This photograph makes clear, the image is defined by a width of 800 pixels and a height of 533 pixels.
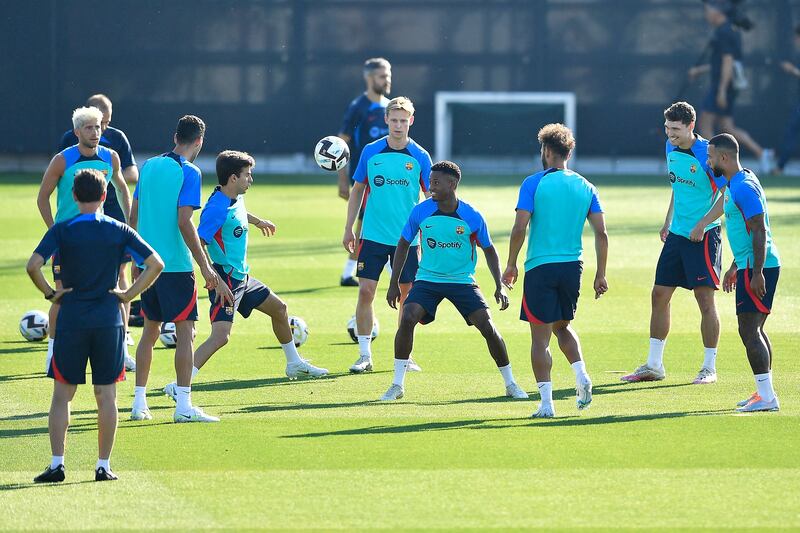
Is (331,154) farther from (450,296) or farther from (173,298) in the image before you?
(173,298)

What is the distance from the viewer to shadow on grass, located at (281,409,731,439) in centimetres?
852

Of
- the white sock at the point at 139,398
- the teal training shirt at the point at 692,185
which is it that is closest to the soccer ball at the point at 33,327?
the white sock at the point at 139,398

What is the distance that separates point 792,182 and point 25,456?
21.7 m

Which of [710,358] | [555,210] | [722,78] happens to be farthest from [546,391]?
[722,78]

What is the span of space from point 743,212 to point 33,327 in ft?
20.3

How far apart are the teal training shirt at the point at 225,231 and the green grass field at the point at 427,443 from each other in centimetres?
94

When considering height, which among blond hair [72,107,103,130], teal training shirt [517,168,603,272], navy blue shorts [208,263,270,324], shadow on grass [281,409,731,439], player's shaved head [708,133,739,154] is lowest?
shadow on grass [281,409,731,439]

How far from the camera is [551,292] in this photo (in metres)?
8.87

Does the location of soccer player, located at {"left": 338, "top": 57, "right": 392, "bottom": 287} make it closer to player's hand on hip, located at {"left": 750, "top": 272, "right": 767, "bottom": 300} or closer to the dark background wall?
player's hand on hip, located at {"left": 750, "top": 272, "right": 767, "bottom": 300}

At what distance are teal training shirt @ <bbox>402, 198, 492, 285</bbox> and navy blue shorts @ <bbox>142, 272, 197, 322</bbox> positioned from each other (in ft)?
5.28

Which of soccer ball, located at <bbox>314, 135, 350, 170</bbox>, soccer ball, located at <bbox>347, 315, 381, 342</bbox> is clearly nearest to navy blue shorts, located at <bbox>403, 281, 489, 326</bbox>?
soccer ball, located at <bbox>347, 315, 381, 342</bbox>

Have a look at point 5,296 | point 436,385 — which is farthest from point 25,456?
point 5,296

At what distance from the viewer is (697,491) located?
281 inches

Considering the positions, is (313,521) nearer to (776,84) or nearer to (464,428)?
(464,428)
